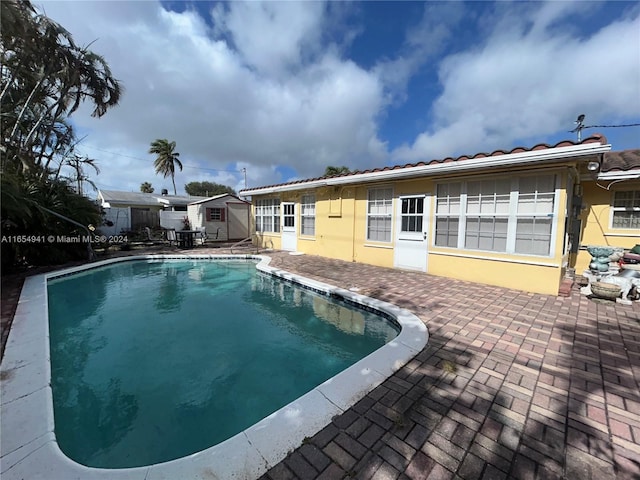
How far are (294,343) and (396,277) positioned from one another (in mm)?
3708

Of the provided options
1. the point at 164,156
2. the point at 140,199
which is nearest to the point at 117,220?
the point at 140,199

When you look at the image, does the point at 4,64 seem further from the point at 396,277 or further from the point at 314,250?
the point at 396,277

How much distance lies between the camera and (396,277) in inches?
279

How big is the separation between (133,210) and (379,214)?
1759cm

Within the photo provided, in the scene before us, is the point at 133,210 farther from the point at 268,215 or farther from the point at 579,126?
the point at 579,126

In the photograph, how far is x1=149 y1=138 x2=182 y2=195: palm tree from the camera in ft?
94.5

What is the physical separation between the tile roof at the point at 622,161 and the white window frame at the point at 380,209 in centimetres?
507

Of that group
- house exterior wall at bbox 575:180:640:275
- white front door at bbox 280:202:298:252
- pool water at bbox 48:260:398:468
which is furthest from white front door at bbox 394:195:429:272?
white front door at bbox 280:202:298:252

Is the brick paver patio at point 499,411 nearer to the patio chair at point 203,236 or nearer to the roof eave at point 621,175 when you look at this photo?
the roof eave at point 621,175

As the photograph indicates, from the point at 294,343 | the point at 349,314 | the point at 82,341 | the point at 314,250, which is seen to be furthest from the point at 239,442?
the point at 314,250

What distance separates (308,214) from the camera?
11.1 meters

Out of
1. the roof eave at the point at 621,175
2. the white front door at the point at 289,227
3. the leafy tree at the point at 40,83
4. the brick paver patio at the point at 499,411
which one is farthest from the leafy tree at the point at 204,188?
the brick paver patio at the point at 499,411

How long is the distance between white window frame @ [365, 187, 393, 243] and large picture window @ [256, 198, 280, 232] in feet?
17.1

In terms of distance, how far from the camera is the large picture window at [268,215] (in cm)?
1266
